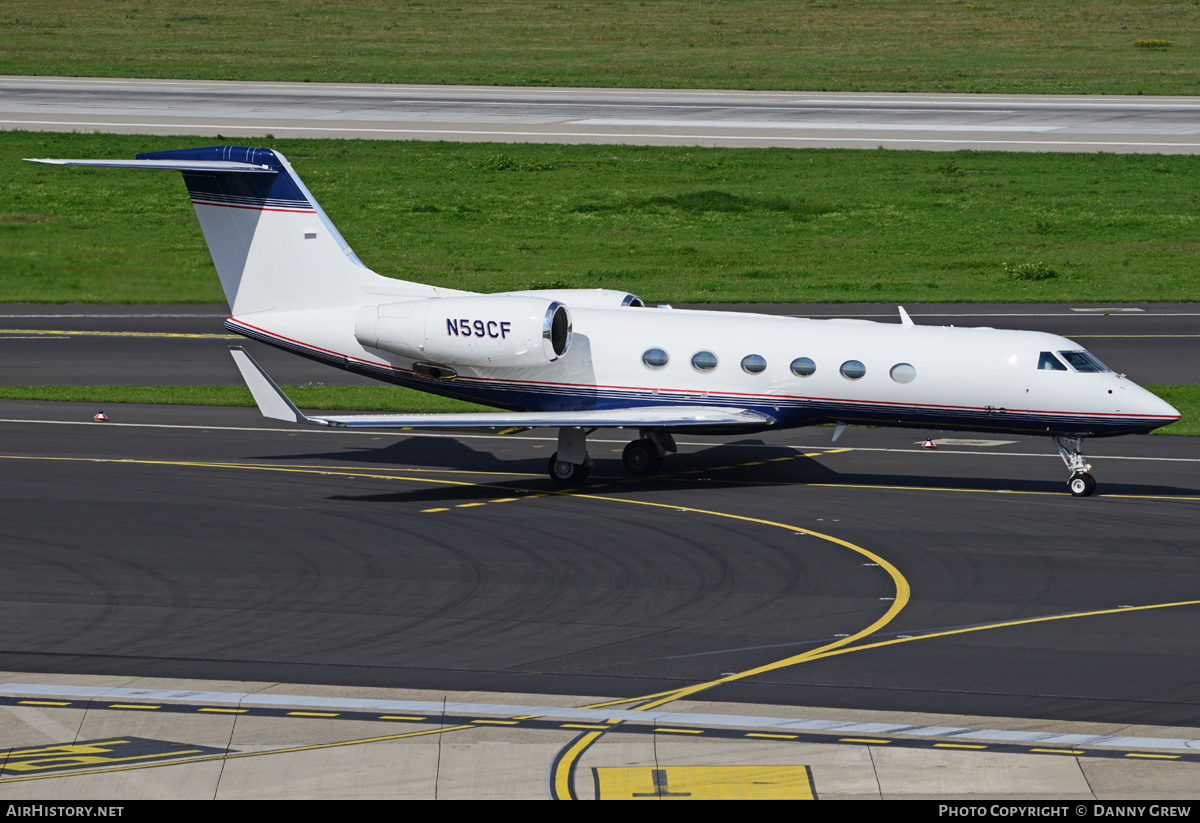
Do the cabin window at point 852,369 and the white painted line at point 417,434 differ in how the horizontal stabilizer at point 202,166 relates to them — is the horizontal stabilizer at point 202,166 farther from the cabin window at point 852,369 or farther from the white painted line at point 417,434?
the cabin window at point 852,369

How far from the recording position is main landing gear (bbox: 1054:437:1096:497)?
2800 centimetres

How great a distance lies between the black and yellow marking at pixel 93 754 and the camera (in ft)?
49.2

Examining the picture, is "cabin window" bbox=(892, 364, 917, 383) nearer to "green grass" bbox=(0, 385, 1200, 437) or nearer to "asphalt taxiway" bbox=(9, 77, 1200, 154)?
"green grass" bbox=(0, 385, 1200, 437)

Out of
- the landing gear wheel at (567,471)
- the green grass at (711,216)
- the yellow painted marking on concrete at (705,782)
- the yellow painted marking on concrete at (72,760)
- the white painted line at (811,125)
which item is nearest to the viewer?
the yellow painted marking on concrete at (705,782)

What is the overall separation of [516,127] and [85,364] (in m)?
36.7

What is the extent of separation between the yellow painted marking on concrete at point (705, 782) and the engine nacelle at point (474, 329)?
14.8 metres

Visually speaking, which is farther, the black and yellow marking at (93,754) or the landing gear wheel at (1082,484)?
the landing gear wheel at (1082,484)

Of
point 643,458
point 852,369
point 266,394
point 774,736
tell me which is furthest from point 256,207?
point 774,736

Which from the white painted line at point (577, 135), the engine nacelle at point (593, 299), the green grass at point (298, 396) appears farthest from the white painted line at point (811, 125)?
the engine nacelle at point (593, 299)

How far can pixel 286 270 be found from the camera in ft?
101

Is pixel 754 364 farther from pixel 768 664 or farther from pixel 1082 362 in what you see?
pixel 768 664

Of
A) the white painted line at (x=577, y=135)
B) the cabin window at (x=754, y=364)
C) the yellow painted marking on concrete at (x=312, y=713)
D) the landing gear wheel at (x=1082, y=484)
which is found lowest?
the yellow painted marking on concrete at (x=312, y=713)

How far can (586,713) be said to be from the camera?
16.8m
